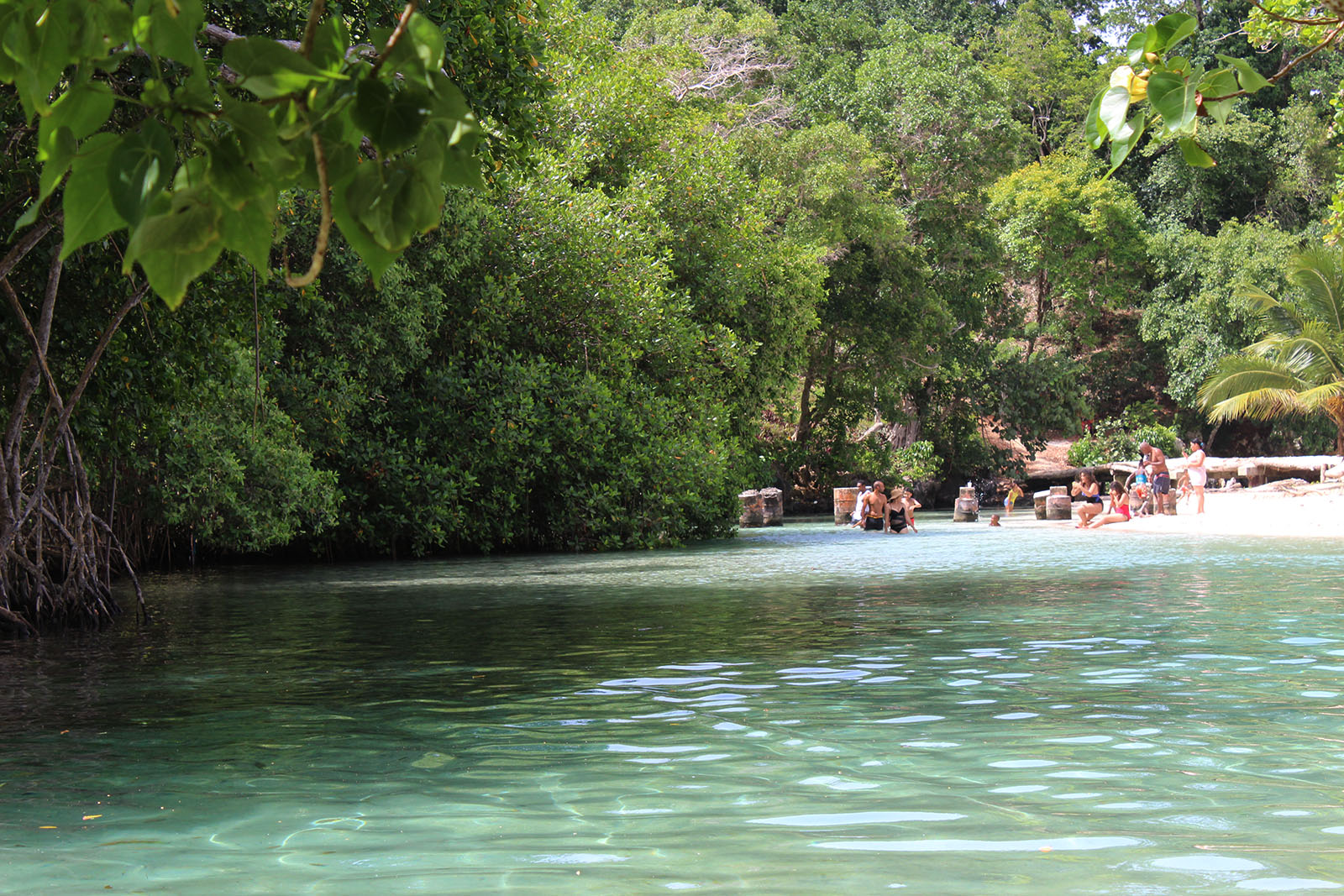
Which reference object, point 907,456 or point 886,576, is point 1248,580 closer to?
point 886,576

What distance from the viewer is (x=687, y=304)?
26500 millimetres

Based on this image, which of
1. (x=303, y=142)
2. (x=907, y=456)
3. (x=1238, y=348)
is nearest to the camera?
(x=303, y=142)

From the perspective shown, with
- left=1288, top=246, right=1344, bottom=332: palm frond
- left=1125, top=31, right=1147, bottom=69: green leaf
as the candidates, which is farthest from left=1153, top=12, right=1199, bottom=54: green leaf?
left=1288, top=246, right=1344, bottom=332: palm frond

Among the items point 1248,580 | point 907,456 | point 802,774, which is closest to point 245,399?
point 1248,580

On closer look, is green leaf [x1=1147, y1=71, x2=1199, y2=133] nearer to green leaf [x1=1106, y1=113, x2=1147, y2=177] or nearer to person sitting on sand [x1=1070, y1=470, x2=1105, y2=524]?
green leaf [x1=1106, y1=113, x2=1147, y2=177]

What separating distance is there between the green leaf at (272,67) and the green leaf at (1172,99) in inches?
60.4

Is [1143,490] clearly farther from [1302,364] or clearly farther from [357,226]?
[357,226]

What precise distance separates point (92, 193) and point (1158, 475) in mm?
31436

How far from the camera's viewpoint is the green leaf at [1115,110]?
2.40 metres

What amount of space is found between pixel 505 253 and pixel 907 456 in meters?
19.4

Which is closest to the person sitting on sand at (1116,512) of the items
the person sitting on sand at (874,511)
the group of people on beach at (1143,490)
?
the group of people on beach at (1143,490)

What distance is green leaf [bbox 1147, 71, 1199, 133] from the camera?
97.8 inches

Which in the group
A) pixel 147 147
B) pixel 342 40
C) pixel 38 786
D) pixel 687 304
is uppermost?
pixel 687 304

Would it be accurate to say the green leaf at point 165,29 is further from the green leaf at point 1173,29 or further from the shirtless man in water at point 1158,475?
the shirtless man in water at point 1158,475
